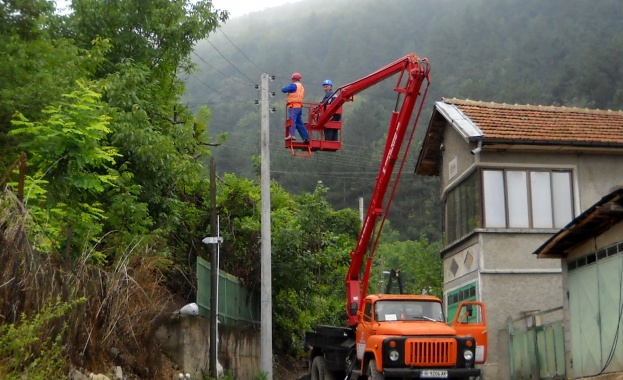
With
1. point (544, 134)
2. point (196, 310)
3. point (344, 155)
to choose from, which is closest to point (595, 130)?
point (544, 134)

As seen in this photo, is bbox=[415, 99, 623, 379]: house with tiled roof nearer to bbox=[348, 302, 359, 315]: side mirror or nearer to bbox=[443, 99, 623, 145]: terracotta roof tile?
bbox=[443, 99, 623, 145]: terracotta roof tile

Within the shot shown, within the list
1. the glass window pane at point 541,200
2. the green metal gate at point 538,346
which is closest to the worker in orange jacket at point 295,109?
the glass window pane at point 541,200

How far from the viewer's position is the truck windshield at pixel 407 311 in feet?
57.3

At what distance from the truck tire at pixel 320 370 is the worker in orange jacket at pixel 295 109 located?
5.61 m

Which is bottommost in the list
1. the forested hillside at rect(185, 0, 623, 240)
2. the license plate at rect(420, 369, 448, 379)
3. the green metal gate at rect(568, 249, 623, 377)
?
the license plate at rect(420, 369, 448, 379)

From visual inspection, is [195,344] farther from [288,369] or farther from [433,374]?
[288,369]

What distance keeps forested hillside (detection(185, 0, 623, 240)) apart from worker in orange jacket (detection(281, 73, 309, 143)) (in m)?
27.1

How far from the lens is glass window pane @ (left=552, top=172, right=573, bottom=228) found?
2212 cm

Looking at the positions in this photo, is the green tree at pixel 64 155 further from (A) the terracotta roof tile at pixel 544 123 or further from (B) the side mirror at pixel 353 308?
(A) the terracotta roof tile at pixel 544 123

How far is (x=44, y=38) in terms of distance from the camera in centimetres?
2002

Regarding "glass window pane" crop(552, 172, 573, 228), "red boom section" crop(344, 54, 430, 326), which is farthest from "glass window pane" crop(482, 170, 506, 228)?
"red boom section" crop(344, 54, 430, 326)

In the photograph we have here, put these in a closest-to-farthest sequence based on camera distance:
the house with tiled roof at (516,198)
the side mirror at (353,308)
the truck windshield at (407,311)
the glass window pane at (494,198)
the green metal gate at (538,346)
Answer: the truck windshield at (407,311)
the side mirror at (353,308)
the green metal gate at (538,346)
the house with tiled roof at (516,198)
the glass window pane at (494,198)

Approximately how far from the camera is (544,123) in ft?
77.0

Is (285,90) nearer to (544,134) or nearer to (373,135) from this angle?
(544,134)
